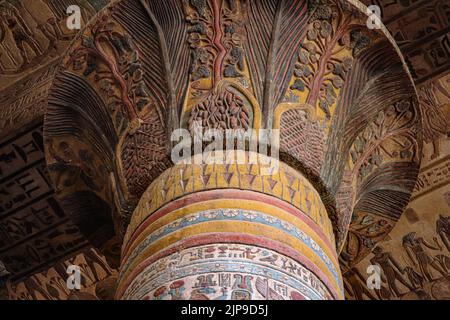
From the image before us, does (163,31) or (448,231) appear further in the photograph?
(448,231)

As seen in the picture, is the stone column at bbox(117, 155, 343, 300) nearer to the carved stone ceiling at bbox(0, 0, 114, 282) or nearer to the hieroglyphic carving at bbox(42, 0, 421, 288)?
the hieroglyphic carving at bbox(42, 0, 421, 288)

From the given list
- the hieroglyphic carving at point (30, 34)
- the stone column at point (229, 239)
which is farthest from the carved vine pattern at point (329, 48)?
the hieroglyphic carving at point (30, 34)

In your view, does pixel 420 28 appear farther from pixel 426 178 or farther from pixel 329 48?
pixel 329 48

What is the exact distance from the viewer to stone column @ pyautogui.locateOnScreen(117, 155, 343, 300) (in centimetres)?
467

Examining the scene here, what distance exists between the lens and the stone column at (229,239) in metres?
4.67

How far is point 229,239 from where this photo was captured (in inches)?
190

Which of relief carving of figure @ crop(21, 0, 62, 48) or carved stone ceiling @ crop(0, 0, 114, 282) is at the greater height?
relief carving of figure @ crop(21, 0, 62, 48)

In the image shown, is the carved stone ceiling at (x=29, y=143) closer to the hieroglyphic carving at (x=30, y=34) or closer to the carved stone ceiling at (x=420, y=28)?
the hieroglyphic carving at (x=30, y=34)

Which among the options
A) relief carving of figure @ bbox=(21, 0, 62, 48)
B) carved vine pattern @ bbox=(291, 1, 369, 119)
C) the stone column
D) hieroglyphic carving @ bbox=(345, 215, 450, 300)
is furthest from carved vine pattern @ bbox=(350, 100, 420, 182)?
relief carving of figure @ bbox=(21, 0, 62, 48)

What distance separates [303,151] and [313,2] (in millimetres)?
774

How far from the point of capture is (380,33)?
19.0ft
